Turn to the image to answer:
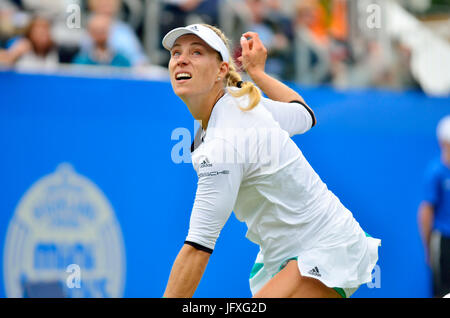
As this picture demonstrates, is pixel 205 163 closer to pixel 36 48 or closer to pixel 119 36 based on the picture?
pixel 36 48

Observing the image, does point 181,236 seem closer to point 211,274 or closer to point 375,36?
point 211,274

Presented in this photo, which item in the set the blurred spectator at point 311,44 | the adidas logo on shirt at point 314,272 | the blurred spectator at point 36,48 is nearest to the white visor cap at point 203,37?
the adidas logo on shirt at point 314,272

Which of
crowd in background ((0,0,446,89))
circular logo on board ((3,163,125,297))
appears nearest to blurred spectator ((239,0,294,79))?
crowd in background ((0,0,446,89))

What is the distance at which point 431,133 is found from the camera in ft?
25.8

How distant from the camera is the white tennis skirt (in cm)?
318

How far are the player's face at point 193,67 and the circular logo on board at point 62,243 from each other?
2.95 meters

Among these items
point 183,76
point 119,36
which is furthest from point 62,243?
point 183,76

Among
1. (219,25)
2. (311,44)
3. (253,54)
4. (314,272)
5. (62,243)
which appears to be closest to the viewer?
(314,272)

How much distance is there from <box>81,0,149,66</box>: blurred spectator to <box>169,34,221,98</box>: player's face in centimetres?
379

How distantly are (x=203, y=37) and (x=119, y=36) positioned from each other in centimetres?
423

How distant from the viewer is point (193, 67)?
10.7ft

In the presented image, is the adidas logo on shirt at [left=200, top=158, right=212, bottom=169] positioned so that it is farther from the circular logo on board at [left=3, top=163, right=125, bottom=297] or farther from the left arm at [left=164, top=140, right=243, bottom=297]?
the circular logo on board at [left=3, top=163, right=125, bottom=297]

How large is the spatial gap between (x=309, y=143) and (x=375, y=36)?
308cm
